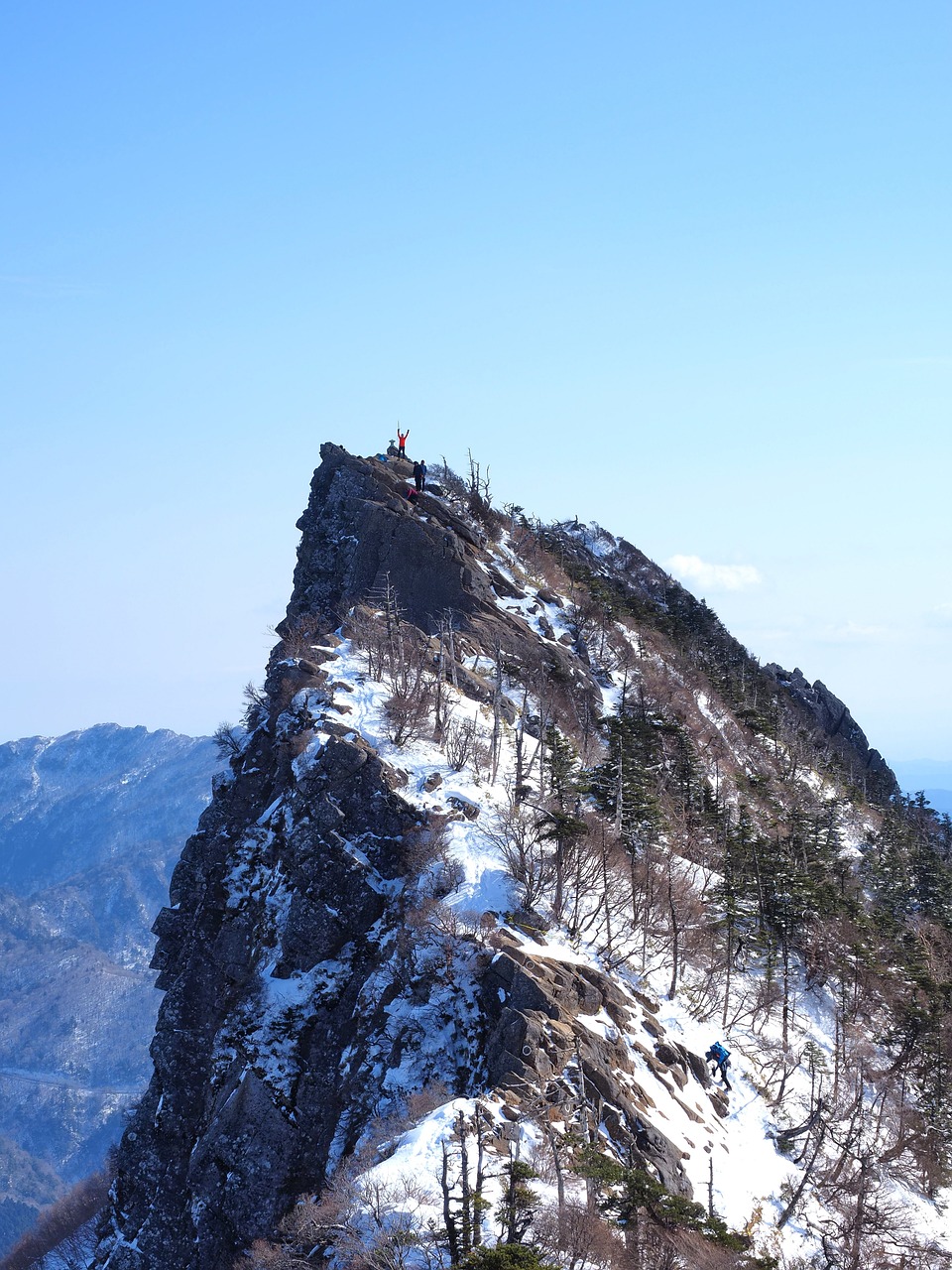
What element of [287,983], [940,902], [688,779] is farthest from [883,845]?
[287,983]

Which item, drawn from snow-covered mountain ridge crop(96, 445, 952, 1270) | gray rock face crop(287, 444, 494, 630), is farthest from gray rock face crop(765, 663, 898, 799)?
gray rock face crop(287, 444, 494, 630)

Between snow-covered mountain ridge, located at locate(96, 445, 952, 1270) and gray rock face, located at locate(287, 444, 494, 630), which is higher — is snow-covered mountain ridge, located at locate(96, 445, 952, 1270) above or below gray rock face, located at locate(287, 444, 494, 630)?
below

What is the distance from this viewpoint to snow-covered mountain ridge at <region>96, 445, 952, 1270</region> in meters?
30.7

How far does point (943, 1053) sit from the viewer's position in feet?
176

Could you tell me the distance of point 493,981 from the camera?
3906 cm

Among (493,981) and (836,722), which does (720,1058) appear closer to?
(493,981)

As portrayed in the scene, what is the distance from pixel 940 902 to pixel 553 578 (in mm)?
45223

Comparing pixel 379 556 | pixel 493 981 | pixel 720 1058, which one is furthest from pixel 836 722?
pixel 493 981

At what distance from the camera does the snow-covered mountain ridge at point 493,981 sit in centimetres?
3069

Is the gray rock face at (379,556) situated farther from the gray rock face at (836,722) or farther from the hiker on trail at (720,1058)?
the gray rock face at (836,722)

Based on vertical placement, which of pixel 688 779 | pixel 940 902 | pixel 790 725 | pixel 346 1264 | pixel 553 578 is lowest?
pixel 346 1264

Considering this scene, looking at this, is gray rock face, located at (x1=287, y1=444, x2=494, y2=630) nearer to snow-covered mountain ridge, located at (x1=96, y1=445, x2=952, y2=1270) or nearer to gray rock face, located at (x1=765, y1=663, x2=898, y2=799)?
snow-covered mountain ridge, located at (x1=96, y1=445, x2=952, y2=1270)

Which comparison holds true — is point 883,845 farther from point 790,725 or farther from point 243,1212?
point 243,1212

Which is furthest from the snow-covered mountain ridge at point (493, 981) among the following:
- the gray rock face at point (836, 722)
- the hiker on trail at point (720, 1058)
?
the gray rock face at point (836, 722)
